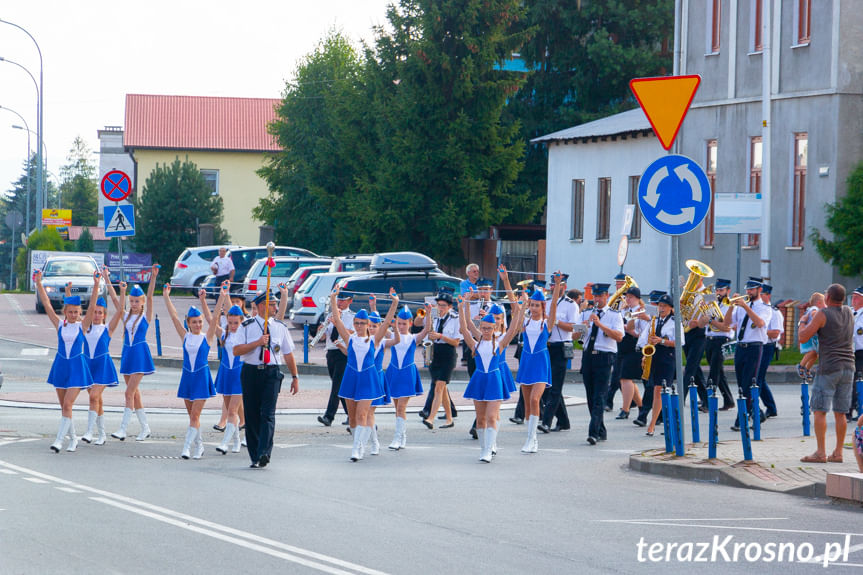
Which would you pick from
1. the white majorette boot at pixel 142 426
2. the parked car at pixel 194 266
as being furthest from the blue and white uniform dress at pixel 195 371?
the parked car at pixel 194 266

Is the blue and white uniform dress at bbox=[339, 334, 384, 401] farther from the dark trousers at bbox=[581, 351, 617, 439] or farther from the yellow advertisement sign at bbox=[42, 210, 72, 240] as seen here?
the yellow advertisement sign at bbox=[42, 210, 72, 240]

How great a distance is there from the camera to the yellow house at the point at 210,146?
76.1 m

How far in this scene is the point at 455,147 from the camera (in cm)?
4084

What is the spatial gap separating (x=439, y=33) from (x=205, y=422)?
84.5 feet

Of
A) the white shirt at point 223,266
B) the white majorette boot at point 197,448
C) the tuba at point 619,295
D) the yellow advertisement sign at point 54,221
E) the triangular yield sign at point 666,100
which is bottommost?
the white majorette boot at point 197,448

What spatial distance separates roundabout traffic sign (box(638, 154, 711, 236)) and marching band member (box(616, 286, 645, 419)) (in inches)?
206

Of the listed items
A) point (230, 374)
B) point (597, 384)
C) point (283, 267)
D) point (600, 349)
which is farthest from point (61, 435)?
point (283, 267)

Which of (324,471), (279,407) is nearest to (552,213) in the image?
(279,407)

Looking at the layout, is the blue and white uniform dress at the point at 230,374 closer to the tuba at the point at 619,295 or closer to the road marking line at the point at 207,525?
the road marking line at the point at 207,525

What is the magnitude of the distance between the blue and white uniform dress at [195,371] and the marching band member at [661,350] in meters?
5.94

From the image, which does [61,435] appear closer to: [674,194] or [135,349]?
[135,349]

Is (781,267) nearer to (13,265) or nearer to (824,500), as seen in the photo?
(824,500)

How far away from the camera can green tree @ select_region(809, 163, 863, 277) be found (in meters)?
27.2

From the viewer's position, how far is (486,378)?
46.0 feet
